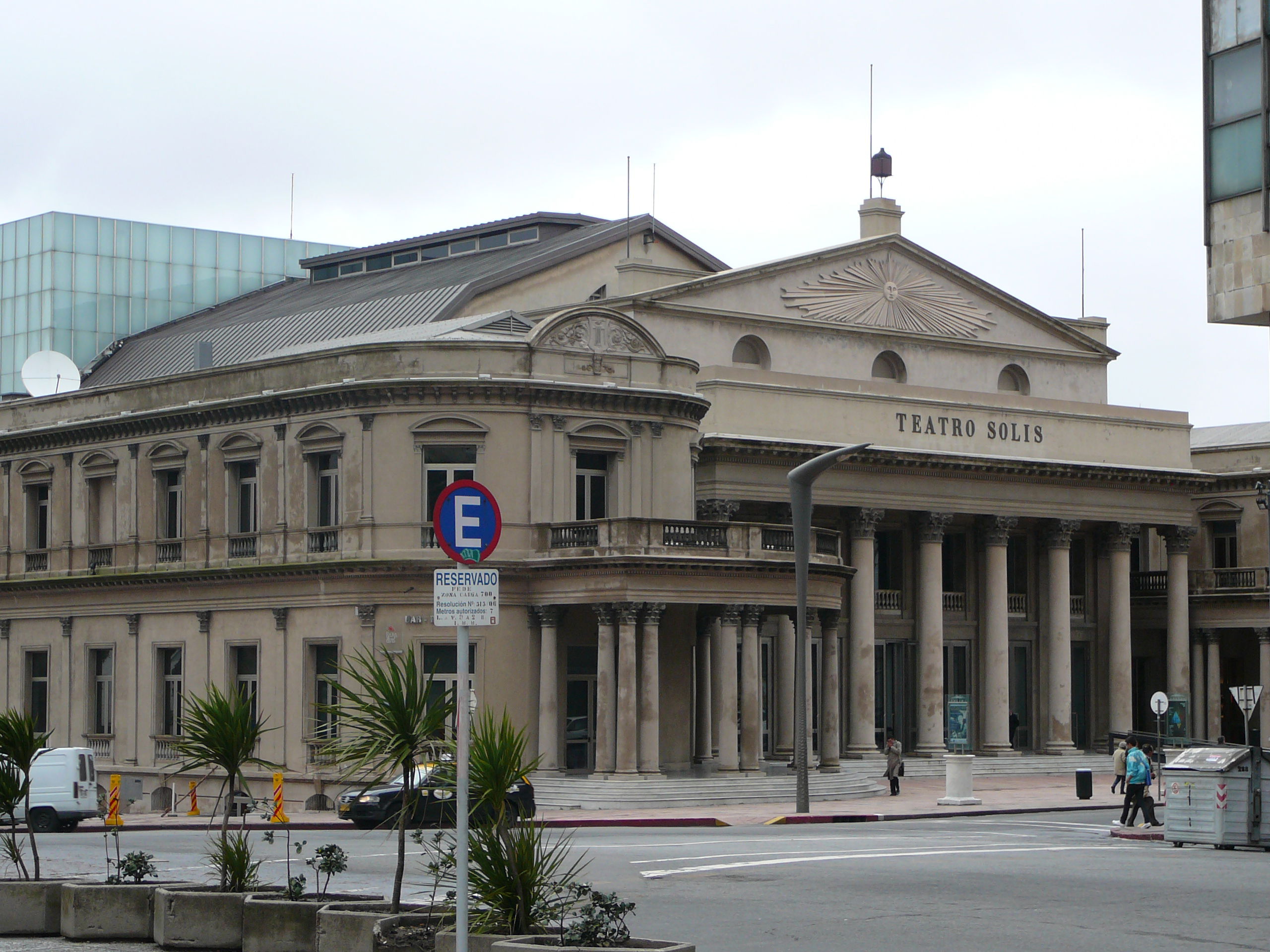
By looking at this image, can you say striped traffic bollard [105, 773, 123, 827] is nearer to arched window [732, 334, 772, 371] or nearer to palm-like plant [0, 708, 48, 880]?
palm-like plant [0, 708, 48, 880]

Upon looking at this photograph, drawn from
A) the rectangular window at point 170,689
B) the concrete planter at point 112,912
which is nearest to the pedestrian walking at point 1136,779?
the concrete planter at point 112,912

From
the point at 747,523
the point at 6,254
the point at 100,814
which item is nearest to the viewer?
the point at 100,814

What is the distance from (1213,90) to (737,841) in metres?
13.5

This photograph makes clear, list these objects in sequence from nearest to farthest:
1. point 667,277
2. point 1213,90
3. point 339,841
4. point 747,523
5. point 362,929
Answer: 1. point 362,929
2. point 1213,90
3. point 339,841
4. point 747,523
5. point 667,277

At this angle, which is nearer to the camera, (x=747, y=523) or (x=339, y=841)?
(x=339, y=841)

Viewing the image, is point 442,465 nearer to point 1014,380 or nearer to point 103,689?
point 103,689

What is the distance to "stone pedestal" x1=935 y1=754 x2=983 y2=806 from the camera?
146 feet

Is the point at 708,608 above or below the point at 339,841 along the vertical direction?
above

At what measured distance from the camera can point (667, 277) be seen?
59219 mm

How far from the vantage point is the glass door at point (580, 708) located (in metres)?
47.8

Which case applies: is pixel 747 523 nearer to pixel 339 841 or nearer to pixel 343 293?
pixel 339 841

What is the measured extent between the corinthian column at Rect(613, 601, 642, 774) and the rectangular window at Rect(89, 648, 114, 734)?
612 inches

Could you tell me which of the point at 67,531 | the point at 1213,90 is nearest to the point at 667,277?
the point at 67,531

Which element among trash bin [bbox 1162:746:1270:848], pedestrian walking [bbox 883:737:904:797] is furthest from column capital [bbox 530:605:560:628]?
trash bin [bbox 1162:746:1270:848]
